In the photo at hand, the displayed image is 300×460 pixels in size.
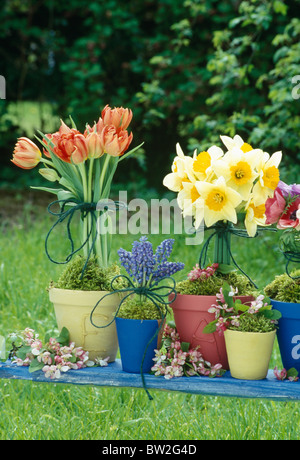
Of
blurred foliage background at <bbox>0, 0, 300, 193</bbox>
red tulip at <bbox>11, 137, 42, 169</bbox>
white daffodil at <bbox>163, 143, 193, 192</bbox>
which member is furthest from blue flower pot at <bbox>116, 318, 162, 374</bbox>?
blurred foliage background at <bbox>0, 0, 300, 193</bbox>

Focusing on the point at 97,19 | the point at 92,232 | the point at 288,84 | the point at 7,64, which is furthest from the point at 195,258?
the point at 7,64

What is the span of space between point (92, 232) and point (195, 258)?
6.24 feet

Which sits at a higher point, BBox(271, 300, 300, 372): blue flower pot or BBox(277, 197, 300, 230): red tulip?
BBox(277, 197, 300, 230): red tulip

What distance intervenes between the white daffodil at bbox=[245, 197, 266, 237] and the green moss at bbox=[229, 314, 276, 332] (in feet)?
0.64

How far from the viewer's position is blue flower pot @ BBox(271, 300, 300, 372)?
4.51 feet

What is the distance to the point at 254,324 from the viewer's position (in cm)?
135

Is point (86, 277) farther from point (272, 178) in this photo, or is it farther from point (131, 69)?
point (131, 69)

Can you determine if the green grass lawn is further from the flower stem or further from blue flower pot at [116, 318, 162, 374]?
blue flower pot at [116, 318, 162, 374]

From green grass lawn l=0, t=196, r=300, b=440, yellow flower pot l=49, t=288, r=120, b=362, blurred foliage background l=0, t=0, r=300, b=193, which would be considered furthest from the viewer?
blurred foliage background l=0, t=0, r=300, b=193

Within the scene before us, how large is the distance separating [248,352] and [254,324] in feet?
0.22

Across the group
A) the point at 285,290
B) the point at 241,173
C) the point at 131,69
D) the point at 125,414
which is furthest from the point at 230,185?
the point at 131,69
